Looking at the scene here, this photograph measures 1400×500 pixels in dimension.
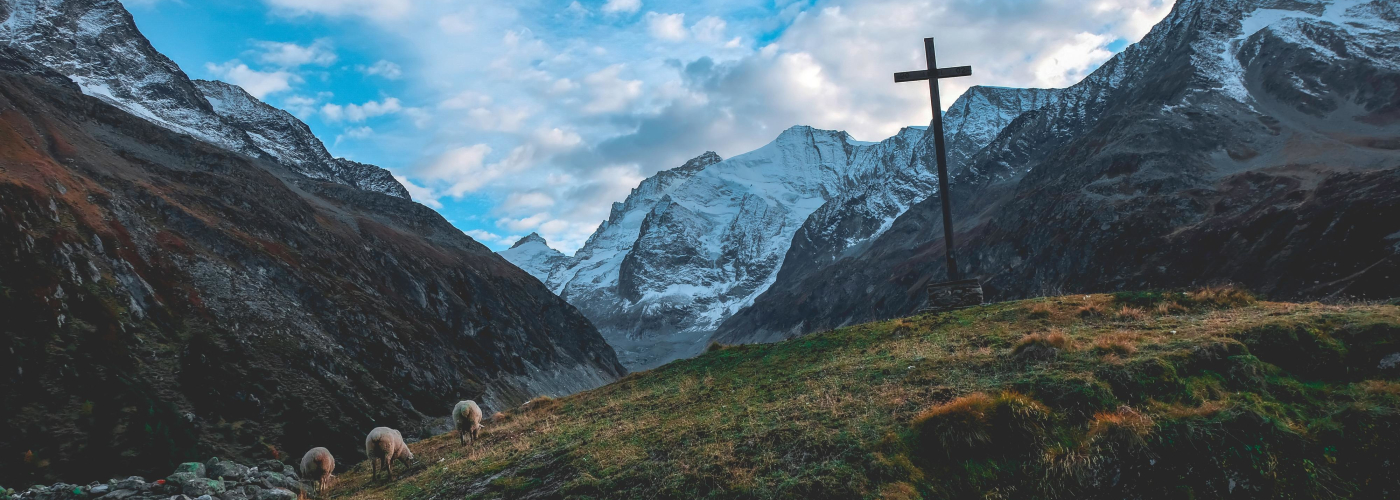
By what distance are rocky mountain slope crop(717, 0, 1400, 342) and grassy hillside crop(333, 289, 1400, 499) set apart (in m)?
68.5

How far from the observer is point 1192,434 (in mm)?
8297

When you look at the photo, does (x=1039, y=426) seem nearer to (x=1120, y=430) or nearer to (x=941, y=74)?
(x=1120, y=430)

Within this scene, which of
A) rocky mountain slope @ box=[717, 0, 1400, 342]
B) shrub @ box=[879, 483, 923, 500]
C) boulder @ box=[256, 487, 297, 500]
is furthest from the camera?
rocky mountain slope @ box=[717, 0, 1400, 342]

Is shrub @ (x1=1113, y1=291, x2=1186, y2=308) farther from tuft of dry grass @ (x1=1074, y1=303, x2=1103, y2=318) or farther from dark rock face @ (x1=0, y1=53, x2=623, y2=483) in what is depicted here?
dark rock face @ (x1=0, y1=53, x2=623, y2=483)

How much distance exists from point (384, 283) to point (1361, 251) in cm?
11641

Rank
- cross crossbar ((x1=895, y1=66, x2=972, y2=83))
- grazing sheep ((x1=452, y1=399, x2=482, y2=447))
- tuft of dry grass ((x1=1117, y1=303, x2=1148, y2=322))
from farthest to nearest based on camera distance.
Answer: cross crossbar ((x1=895, y1=66, x2=972, y2=83)) < grazing sheep ((x1=452, y1=399, x2=482, y2=447)) < tuft of dry grass ((x1=1117, y1=303, x2=1148, y2=322))

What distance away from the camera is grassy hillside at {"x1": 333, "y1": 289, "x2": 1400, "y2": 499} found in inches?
315

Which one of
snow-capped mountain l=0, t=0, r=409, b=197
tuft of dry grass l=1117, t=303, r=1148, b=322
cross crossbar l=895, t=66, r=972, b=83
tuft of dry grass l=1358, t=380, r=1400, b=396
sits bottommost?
tuft of dry grass l=1358, t=380, r=1400, b=396

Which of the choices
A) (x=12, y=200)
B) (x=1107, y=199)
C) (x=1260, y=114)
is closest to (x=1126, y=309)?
(x=12, y=200)

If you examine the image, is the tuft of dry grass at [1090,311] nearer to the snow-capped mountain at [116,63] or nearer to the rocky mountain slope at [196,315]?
the rocky mountain slope at [196,315]

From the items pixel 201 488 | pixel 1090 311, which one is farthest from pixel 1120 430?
pixel 201 488

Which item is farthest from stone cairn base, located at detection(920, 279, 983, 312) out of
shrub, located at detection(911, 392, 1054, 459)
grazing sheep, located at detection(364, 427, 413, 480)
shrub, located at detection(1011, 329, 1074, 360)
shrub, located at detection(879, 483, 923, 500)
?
grazing sheep, located at detection(364, 427, 413, 480)

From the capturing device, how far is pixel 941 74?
944 inches

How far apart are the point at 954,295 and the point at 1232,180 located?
13223cm
